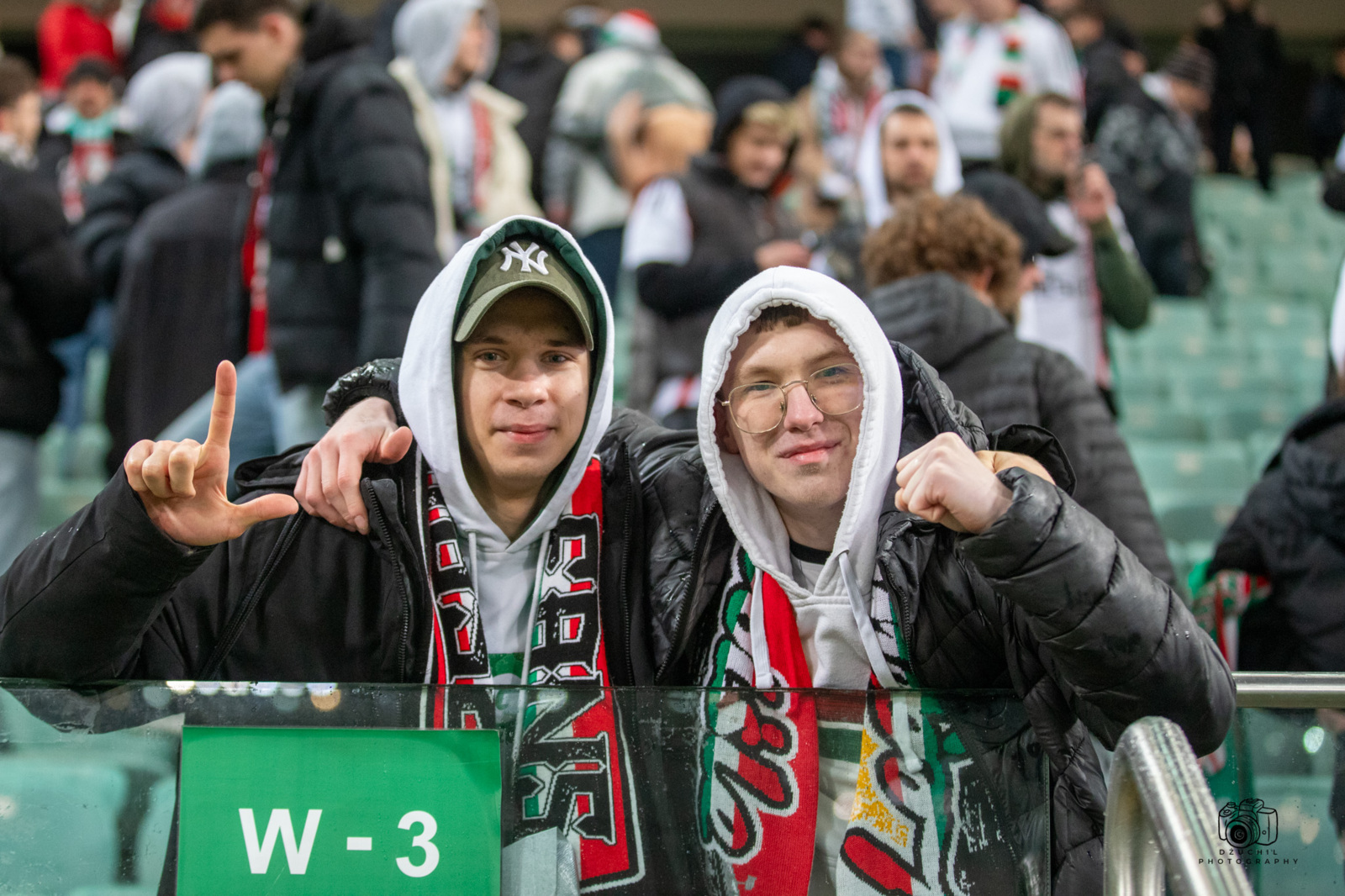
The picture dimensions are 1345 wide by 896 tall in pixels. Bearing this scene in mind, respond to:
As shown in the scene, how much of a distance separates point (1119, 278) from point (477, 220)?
9.19ft

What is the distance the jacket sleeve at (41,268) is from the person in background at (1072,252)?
302 centimetres

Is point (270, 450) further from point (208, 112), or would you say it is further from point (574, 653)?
point (574, 653)

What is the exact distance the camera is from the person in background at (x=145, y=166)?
5.64m

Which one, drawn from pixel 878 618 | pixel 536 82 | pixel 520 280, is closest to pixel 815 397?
pixel 878 618

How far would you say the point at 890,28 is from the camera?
981 centimetres

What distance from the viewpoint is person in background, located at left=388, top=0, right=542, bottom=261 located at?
5754mm

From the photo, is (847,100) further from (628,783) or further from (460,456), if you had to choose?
(628,783)

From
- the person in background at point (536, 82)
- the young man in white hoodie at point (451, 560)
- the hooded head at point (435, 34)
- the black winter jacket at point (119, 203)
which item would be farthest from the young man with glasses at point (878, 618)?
the person in background at point (536, 82)

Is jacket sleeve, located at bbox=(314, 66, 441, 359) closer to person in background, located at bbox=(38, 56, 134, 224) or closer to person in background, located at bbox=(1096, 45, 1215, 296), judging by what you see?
person in background, located at bbox=(38, 56, 134, 224)

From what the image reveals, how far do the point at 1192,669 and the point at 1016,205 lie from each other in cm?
258

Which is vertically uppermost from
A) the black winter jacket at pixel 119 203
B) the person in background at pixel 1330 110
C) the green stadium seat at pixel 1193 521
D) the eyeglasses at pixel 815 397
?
the person in background at pixel 1330 110

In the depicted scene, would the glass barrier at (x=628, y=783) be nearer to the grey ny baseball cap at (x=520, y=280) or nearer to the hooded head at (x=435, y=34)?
the grey ny baseball cap at (x=520, y=280)

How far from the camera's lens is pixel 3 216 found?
417 centimetres

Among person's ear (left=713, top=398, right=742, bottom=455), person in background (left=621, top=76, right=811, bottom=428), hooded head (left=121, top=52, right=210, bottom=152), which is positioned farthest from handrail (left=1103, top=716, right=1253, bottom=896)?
hooded head (left=121, top=52, right=210, bottom=152)
